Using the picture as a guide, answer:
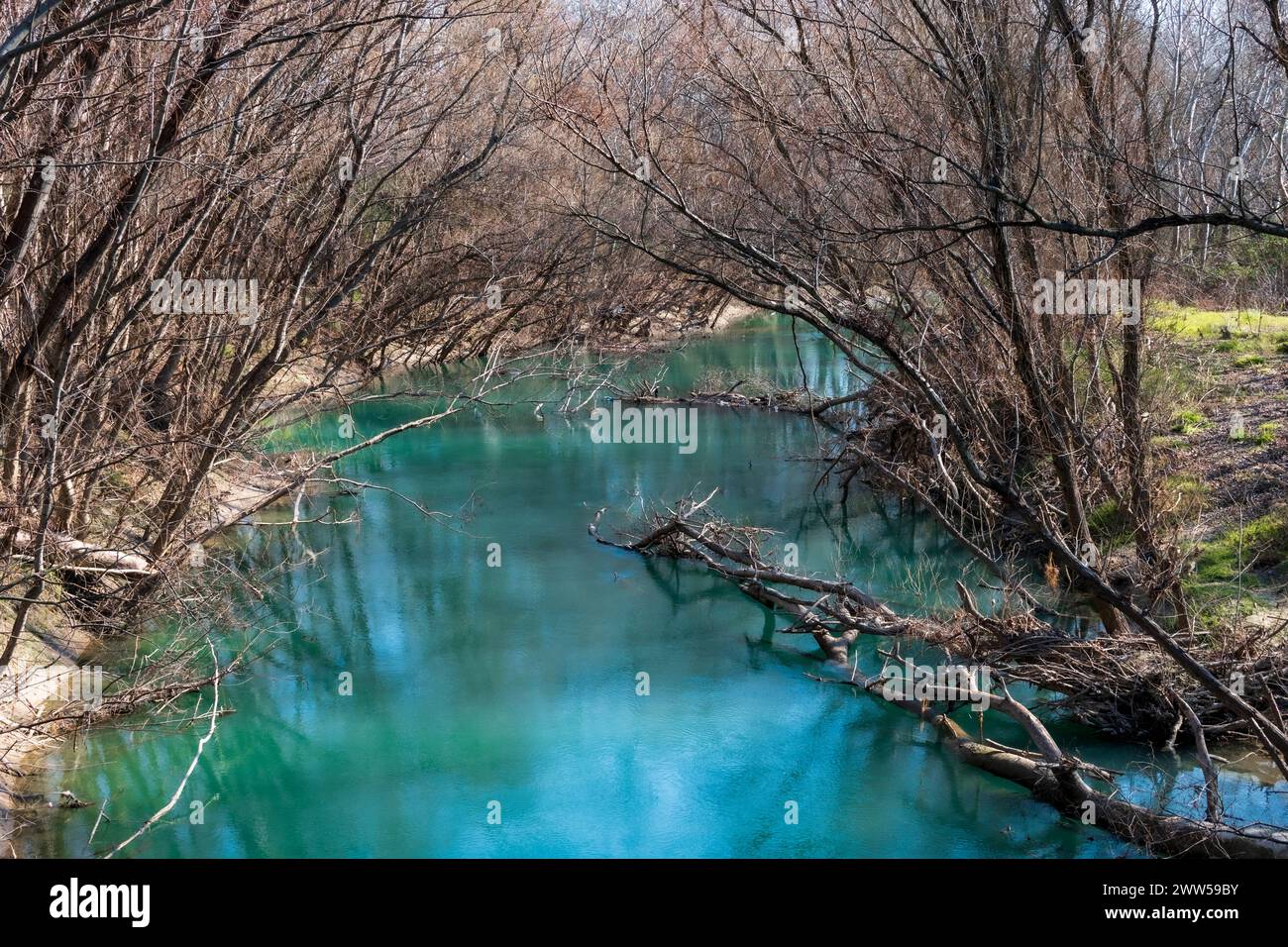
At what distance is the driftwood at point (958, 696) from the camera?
6117mm

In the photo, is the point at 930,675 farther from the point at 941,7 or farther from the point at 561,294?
the point at 561,294

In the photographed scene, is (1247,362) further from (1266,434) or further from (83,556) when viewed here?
(83,556)

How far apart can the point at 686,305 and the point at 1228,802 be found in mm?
23626

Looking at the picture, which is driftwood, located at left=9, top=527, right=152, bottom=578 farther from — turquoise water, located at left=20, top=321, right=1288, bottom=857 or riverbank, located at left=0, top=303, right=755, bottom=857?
turquoise water, located at left=20, top=321, right=1288, bottom=857

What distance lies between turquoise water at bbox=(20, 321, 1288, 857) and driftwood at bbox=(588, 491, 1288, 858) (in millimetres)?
159

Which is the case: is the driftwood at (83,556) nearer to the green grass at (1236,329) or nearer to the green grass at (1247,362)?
the green grass at (1236,329)

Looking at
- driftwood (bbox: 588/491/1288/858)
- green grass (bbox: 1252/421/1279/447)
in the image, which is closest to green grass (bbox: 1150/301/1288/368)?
green grass (bbox: 1252/421/1279/447)

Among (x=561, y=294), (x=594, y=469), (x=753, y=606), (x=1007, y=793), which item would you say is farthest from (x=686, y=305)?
(x=1007, y=793)

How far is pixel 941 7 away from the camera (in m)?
8.52

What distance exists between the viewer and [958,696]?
331 inches

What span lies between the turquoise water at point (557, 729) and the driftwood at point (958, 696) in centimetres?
16

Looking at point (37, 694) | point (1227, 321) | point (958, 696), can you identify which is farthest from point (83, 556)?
point (1227, 321)

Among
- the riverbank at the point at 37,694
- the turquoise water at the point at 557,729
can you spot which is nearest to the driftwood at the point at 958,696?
the turquoise water at the point at 557,729

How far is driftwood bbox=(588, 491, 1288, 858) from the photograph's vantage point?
20.1 ft
